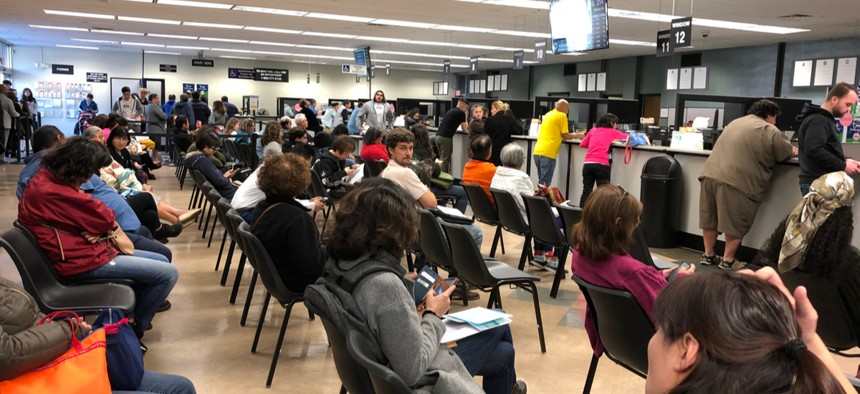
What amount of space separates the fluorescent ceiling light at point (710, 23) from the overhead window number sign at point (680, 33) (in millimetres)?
2131

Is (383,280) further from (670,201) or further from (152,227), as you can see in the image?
(670,201)

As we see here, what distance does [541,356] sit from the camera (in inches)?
140

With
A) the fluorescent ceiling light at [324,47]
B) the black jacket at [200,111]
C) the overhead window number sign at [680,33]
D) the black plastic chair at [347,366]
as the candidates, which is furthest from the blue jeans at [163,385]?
the fluorescent ceiling light at [324,47]

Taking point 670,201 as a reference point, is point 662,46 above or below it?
above

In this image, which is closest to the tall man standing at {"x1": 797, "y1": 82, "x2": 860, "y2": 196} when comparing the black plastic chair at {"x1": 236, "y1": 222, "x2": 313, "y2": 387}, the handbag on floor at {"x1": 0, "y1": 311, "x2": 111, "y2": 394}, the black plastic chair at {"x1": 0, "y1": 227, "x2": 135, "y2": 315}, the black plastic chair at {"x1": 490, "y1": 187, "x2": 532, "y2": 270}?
the black plastic chair at {"x1": 490, "y1": 187, "x2": 532, "y2": 270}

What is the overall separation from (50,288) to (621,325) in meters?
2.44

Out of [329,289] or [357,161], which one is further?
[357,161]

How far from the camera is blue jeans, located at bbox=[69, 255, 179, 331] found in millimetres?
3172

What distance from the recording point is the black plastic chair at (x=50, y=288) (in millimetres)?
2842

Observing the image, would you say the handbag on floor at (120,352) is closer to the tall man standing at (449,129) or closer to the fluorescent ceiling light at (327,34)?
the tall man standing at (449,129)

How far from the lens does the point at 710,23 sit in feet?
37.6

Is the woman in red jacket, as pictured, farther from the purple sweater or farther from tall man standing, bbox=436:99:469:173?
tall man standing, bbox=436:99:469:173

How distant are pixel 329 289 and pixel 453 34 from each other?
12891mm

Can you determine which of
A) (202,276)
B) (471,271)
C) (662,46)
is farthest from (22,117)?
(471,271)
